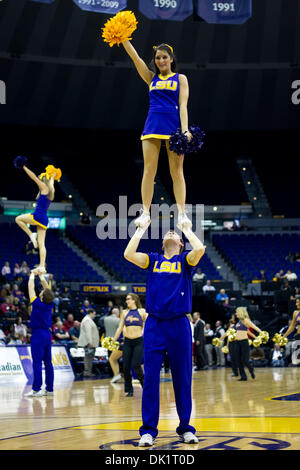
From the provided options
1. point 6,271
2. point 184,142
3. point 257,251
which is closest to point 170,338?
point 184,142

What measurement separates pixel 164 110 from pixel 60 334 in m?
11.3

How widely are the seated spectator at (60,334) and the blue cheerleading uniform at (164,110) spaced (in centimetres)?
1104

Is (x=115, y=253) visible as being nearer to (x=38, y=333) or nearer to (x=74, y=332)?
(x=74, y=332)

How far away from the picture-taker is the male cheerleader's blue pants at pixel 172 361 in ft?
16.9

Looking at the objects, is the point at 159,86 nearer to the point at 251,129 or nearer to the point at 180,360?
the point at 180,360

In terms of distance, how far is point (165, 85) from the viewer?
18.9 ft

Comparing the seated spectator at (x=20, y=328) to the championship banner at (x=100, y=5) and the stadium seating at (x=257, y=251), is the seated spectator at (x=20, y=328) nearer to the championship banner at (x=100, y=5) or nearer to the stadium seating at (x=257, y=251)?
the championship banner at (x=100, y=5)

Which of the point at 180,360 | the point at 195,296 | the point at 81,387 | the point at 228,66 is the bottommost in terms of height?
the point at 81,387

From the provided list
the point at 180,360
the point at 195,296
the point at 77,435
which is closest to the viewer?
the point at 180,360

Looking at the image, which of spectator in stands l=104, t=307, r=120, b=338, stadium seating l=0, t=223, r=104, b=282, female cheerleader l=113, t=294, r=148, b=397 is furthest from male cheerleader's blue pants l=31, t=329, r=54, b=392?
stadium seating l=0, t=223, r=104, b=282

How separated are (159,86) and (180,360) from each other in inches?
94.1

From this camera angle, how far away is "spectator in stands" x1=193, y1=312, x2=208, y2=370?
58.7ft

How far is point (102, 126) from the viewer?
28234mm
